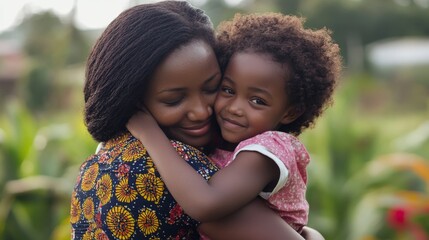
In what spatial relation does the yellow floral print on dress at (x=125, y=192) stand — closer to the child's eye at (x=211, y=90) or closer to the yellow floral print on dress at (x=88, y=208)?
the yellow floral print on dress at (x=88, y=208)

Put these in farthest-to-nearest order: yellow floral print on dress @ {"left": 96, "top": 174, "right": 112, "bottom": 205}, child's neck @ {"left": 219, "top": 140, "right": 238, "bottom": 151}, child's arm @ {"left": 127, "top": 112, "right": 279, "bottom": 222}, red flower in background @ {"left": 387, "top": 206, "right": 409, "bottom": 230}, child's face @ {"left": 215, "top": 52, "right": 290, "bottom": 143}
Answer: red flower in background @ {"left": 387, "top": 206, "right": 409, "bottom": 230}, child's neck @ {"left": 219, "top": 140, "right": 238, "bottom": 151}, child's face @ {"left": 215, "top": 52, "right": 290, "bottom": 143}, yellow floral print on dress @ {"left": 96, "top": 174, "right": 112, "bottom": 205}, child's arm @ {"left": 127, "top": 112, "right": 279, "bottom": 222}

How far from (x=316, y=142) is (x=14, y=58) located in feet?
96.4

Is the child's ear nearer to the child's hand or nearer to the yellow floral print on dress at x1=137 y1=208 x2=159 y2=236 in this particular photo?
the child's hand

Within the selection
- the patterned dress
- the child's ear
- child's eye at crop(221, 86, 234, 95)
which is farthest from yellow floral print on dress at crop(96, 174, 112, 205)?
the child's ear

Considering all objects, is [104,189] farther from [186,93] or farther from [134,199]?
[186,93]

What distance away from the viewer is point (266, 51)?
7.85 ft

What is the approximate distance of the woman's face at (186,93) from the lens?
230cm

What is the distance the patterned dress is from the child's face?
167 mm

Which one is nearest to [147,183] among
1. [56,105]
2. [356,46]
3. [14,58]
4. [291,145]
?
[291,145]

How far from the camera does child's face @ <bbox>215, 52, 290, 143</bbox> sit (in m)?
2.37

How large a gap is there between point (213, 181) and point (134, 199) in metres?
0.25

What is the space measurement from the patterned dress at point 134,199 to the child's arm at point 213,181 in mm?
44

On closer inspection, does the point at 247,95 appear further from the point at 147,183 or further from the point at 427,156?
the point at 427,156

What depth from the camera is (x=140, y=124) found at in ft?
7.75
